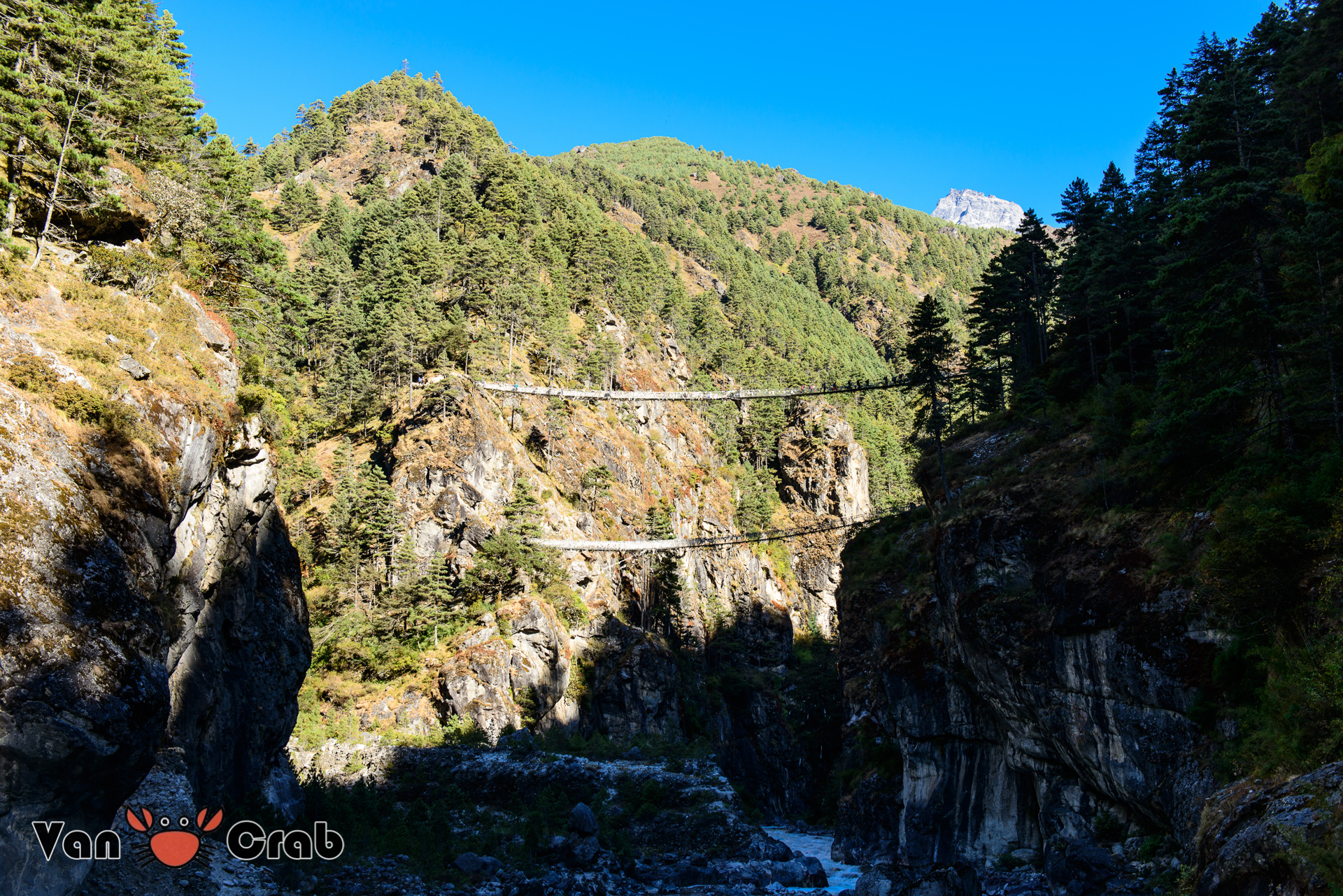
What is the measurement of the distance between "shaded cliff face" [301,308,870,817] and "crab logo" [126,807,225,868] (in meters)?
23.7

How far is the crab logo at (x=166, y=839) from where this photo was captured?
12969mm

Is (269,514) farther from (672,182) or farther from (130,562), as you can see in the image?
(672,182)

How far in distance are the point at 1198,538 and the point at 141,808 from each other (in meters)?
23.8

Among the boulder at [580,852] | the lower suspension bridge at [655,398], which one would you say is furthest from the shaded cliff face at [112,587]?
the lower suspension bridge at [655,398]

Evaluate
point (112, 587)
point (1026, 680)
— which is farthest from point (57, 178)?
point (1026, 680)

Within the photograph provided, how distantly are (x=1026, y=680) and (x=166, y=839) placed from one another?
2303cm

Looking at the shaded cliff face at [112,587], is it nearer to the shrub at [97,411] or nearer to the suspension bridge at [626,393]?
the shrub at [97,411]

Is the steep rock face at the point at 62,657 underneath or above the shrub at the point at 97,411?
underneath

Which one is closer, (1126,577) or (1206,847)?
(1206,847)

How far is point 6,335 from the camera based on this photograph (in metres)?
13.0

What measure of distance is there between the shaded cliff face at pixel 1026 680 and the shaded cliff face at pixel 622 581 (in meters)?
15.2

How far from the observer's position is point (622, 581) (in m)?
52.7

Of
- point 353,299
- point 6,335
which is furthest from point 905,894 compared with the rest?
point 353,299

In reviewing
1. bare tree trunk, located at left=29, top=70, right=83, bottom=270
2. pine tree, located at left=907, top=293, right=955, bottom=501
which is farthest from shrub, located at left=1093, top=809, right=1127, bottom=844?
bare tree trunk, located at left=29, top=70, right=83, bottom=270
